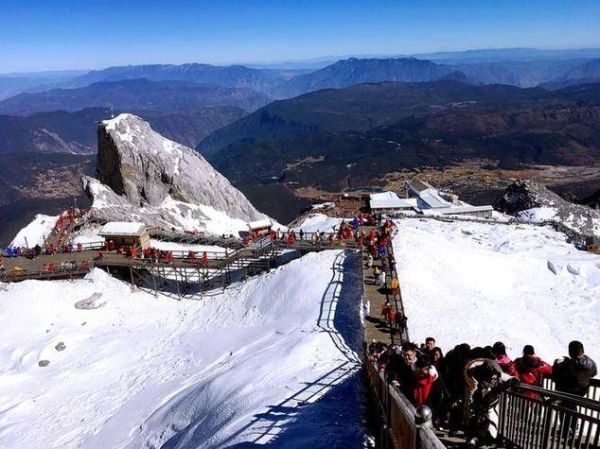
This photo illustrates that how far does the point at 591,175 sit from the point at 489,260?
136695 millimetres

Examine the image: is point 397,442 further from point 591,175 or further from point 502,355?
point 591,175

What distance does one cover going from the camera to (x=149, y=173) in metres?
51.1

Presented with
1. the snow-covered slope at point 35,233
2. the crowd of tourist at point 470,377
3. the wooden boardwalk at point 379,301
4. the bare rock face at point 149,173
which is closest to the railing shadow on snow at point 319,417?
the wooden boardwalk at point 379,301

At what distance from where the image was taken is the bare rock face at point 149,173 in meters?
50.2

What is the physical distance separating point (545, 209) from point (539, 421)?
54949mm

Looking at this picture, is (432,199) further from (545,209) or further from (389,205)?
(389,205)

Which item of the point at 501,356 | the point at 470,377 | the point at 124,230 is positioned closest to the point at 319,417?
the point at 501,356

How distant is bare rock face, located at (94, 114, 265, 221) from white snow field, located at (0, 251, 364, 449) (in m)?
19.4

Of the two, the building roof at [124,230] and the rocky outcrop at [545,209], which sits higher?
the building roof at [124,230]

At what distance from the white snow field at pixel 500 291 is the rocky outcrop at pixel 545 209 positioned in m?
12.2

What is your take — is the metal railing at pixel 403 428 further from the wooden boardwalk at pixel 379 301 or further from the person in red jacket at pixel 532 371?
the wooden boardwalk at pixel 379 301

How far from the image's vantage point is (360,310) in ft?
72.2

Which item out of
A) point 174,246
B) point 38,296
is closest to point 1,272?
point 38,296

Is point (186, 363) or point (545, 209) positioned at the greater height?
point (545, 209)
